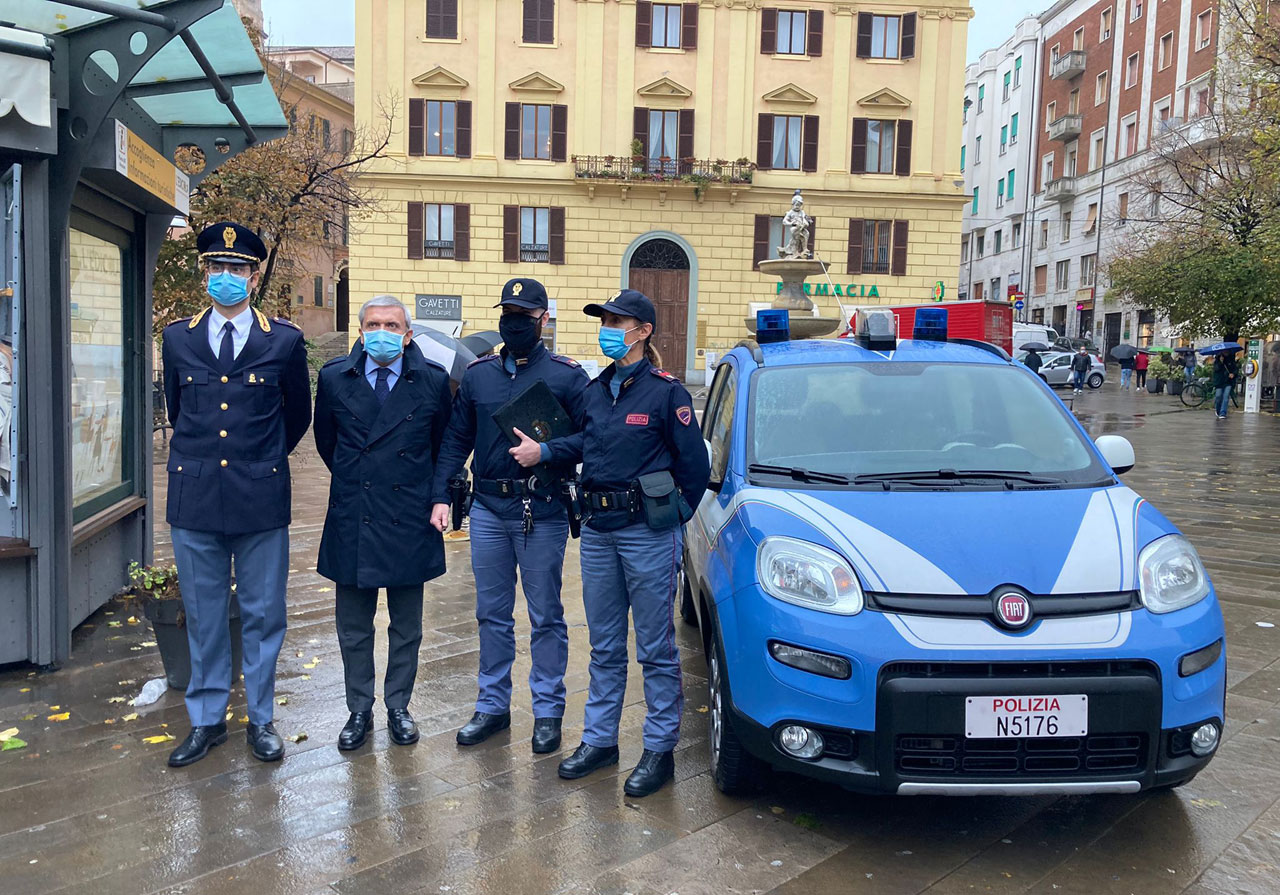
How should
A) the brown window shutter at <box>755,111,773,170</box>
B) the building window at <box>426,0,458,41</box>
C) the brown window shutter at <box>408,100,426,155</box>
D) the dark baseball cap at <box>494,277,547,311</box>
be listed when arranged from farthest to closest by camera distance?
the brown window shutter at <box>755,111,773,170</box> < the brown window shutter at <box>408,100,426,155</box> < the building window at <box>426,0,458,41</box> < the dark baseball cap at <box>494,277,547,311</box>

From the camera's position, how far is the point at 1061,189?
5016cm

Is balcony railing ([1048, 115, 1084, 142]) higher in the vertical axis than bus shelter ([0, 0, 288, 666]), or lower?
higher

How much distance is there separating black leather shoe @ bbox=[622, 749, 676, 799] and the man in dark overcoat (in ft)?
3.42

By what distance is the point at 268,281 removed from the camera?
51.7ft

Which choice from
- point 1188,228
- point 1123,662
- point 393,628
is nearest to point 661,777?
point 393,628

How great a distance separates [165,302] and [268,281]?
2.69 m

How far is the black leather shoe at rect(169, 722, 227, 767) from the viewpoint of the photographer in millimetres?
4184

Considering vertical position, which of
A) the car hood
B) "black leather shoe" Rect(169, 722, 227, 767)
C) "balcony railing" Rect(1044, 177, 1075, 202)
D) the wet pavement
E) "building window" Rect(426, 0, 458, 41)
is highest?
"building window" Rect(426, 0, 458, 41)

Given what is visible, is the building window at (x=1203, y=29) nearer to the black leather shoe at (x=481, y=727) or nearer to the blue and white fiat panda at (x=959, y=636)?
the blue and white fiat panda at (x=959, y=636)

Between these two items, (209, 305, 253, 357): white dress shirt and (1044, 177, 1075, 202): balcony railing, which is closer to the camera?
(209, 305, 253, 357): white dress shirt

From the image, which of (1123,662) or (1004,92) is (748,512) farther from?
(1004,92)

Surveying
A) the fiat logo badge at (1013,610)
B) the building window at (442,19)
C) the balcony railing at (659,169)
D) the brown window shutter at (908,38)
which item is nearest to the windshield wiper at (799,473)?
the fiat logo badge at (1013,610)

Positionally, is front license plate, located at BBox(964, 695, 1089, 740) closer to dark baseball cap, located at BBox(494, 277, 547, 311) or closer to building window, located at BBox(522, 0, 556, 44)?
dark baseball cap, located at BBox(494, 277, 547, 311)

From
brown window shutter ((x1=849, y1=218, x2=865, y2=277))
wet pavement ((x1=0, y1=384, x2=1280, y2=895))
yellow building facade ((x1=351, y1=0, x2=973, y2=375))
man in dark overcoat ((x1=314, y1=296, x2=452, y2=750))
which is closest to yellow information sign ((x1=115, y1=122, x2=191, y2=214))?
man in dark overcoat ((x1=314, y1=296, x2=452, y2=750))
